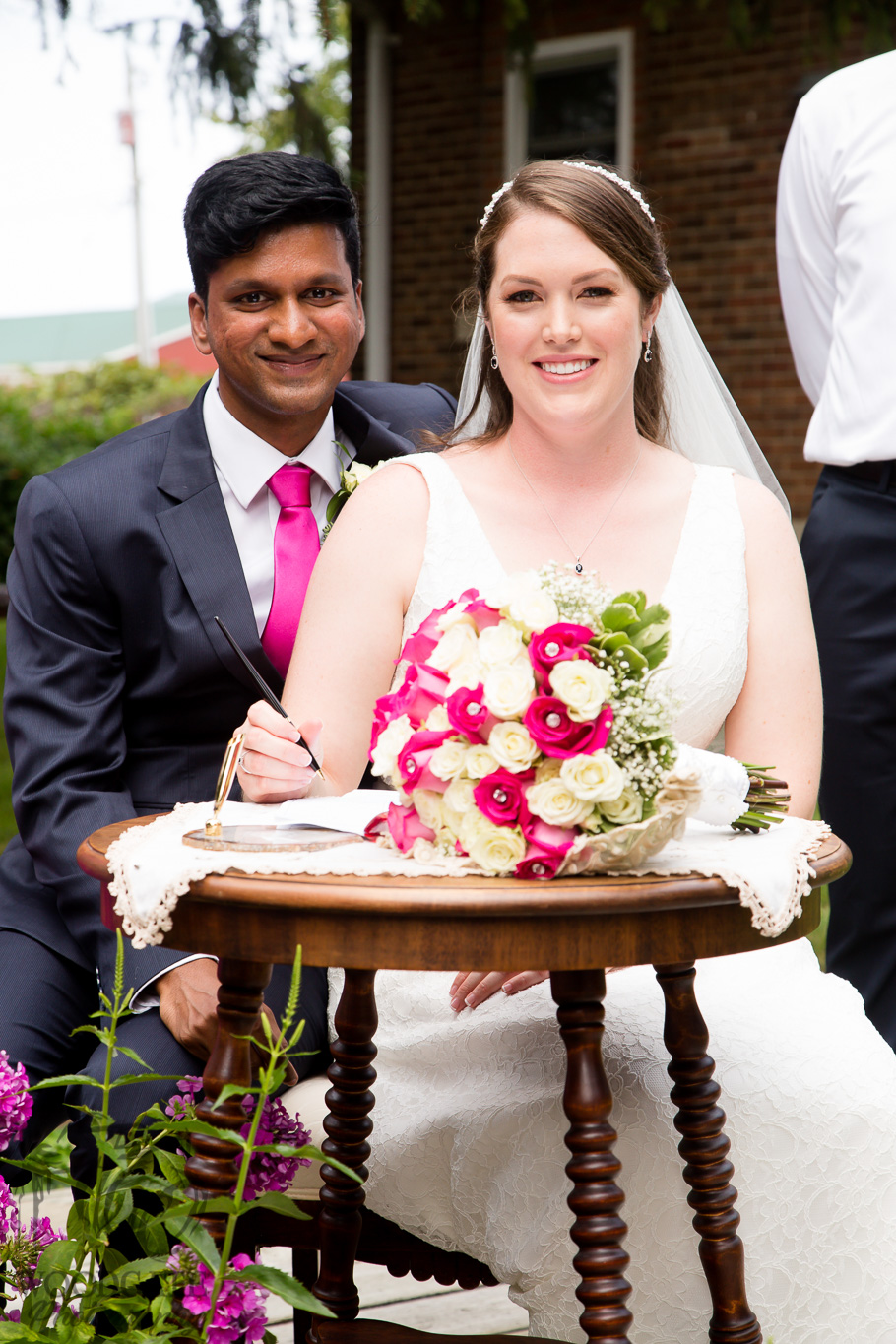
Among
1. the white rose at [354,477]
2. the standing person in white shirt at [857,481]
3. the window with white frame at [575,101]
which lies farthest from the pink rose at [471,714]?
the window with white frame at [575,101]

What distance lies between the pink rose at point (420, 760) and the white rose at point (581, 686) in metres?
0.16

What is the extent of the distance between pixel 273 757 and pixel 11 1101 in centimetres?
59

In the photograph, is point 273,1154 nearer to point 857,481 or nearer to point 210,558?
point 210,558

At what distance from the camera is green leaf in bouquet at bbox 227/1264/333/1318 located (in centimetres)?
170

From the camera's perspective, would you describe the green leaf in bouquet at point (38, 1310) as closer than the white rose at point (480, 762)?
No

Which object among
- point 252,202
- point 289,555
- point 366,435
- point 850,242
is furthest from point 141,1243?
point 850,242

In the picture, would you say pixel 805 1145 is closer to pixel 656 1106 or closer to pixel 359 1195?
pixel 656 1106

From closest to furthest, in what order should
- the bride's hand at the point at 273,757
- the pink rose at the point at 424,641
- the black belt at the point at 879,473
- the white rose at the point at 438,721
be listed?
the white rose at the point at 438,721
the pink rose at the point at 424,641
the bride's hand at the point at 273,757
the black belt at the point at 879,473

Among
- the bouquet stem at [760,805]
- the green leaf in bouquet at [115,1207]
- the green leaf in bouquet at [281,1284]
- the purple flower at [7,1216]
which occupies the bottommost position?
the purple flower at [7,1216]

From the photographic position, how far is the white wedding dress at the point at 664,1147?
2.02m

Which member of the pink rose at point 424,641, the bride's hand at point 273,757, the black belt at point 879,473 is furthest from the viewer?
the black belt at point 879,473

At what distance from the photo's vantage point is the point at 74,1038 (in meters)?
2.54

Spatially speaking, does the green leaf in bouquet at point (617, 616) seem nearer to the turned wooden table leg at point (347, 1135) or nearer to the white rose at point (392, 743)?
the white rose at point (392, 743)

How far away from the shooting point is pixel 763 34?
19.9 ft
